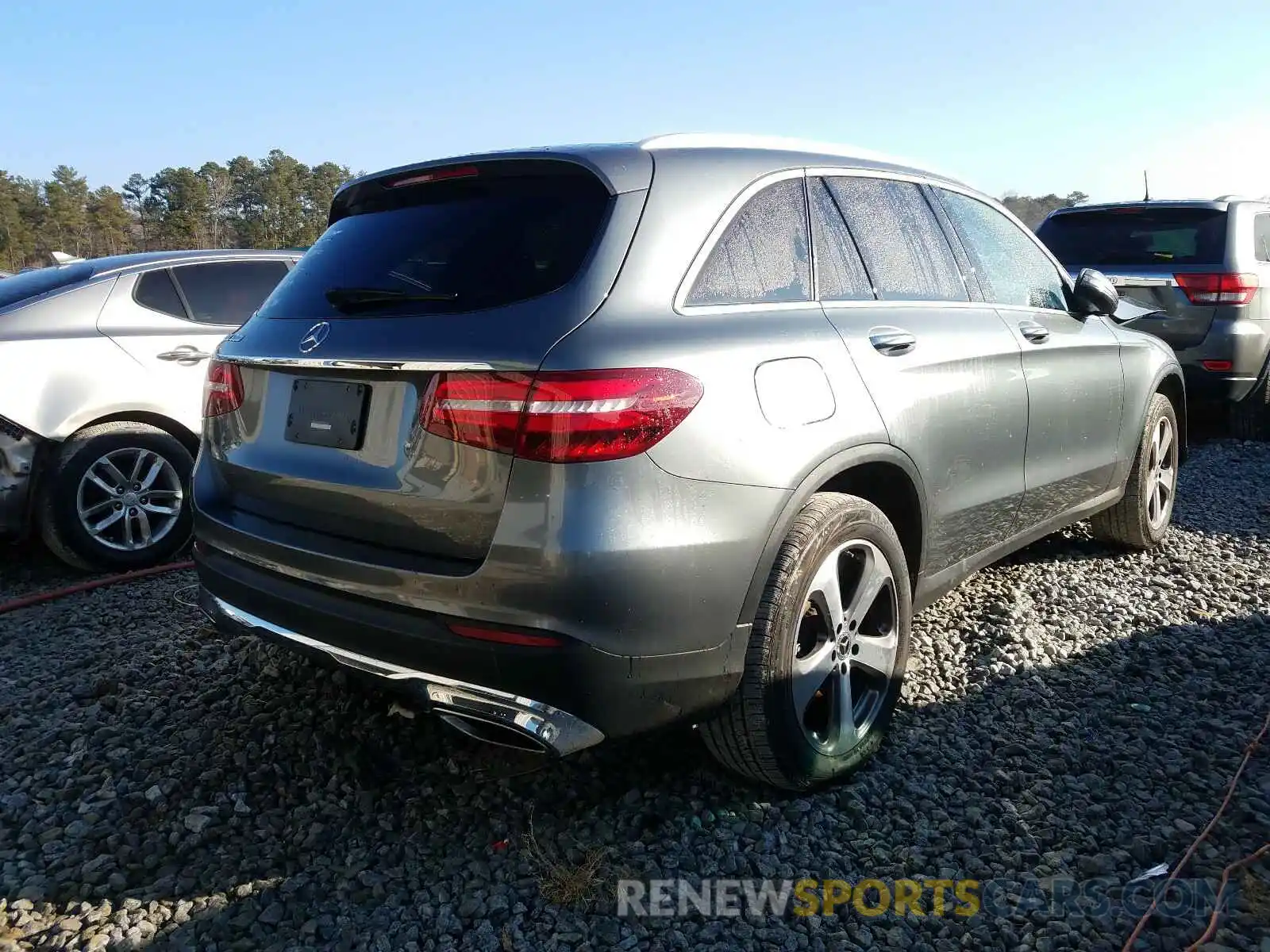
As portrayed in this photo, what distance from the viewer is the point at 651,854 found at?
2.41 meters

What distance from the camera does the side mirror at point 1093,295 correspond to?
393 centimetres

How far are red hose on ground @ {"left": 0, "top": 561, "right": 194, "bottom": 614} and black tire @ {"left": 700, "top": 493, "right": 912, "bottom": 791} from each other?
3.31 m

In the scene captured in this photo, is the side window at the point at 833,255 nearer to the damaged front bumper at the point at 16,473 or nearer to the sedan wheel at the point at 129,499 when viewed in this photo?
the sedan wheel at the point at 129,499

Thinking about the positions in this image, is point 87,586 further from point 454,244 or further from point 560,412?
point 560,412

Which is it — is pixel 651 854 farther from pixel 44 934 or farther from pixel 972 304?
pixel 972 304

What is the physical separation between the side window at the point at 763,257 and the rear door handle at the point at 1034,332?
1.25 m

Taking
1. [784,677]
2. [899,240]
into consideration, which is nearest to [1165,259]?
[899,240]

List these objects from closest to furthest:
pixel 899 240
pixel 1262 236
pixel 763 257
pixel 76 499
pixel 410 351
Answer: pixel 410 351 → pixel 763 257 → pixel 899 240 → pixel 76 499 → pixel 1262 236

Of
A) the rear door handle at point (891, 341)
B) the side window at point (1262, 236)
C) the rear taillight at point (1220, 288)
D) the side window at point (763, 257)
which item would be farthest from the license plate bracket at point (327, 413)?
the side window at point (1262, 236)

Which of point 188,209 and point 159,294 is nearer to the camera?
point 159,294

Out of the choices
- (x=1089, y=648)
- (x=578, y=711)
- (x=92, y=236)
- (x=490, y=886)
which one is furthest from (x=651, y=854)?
(x=92, y=236)

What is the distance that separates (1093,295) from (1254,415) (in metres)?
4.89

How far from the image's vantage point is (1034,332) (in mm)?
3617

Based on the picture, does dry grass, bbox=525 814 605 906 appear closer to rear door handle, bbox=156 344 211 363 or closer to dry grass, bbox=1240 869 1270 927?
dry grass, bbox=1240 869 1270 927
